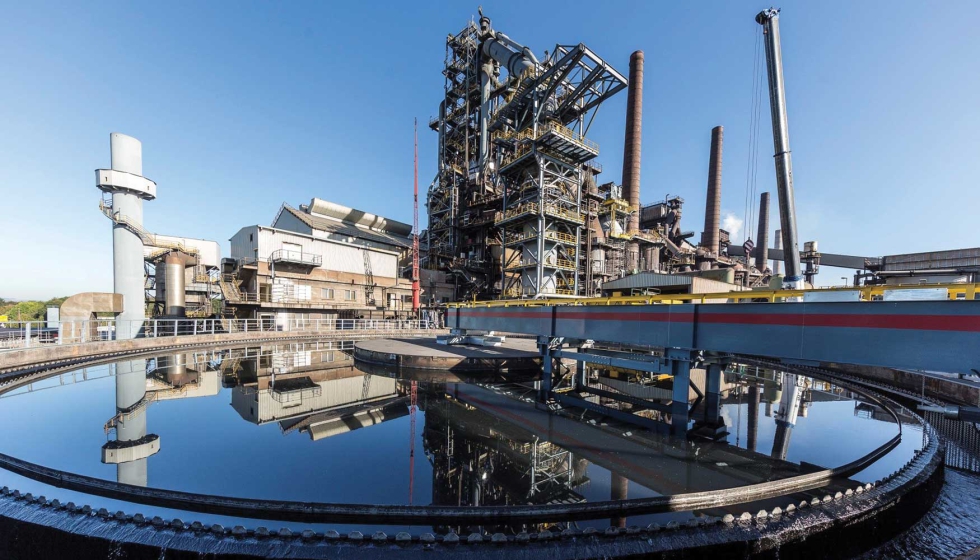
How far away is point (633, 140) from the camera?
33.5m

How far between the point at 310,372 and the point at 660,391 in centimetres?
1344

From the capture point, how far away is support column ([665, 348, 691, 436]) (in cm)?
801

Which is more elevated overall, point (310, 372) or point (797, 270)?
point (797, 270)

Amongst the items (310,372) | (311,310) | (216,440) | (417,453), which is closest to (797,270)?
(417,453)

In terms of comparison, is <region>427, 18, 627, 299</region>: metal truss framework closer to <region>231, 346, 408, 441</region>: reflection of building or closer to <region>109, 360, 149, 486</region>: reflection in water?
<region>231, 346, 408, 441</region>: reflection of building

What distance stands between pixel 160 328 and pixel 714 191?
54898 mm

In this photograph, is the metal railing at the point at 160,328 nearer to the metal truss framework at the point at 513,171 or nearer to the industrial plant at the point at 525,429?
the industrial plant at the point at 525,429

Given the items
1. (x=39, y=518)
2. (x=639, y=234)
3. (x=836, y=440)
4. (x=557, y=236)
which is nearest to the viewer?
(x=39, y=518)

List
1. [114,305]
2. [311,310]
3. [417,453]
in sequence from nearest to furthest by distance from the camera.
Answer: [417,453] < [114,305] < [311,310]

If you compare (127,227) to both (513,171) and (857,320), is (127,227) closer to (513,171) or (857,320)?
(513,171)

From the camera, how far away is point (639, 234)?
34281mm

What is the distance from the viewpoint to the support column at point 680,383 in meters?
8.01

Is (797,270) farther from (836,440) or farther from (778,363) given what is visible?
(778,363)

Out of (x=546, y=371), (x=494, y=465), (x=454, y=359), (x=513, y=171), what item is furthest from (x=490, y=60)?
(x=494, y=465)
